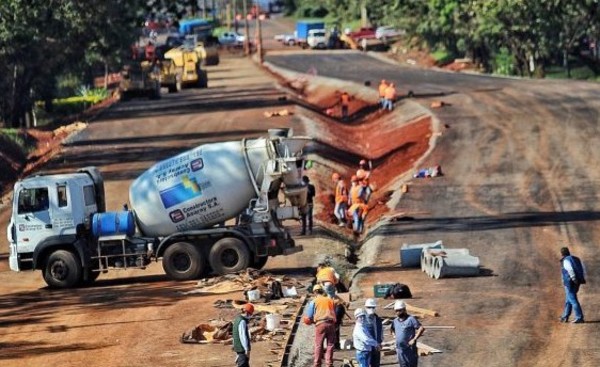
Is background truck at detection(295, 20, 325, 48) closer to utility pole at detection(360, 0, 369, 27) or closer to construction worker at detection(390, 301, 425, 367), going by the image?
utility pole at detection(360, 0, 369, 27)

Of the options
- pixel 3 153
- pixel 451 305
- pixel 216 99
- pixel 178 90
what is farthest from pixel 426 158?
pixel 178 90

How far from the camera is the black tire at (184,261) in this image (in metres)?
35.3

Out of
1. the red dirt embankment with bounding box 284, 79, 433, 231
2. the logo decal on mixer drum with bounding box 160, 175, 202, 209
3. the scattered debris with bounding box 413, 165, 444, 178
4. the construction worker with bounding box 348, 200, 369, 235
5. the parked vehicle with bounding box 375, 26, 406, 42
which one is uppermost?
the parked vehicle with bounding box 375, 26, 406, 42

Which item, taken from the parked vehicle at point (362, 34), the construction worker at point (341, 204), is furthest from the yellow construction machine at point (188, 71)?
the construction worker at point (341, 204)

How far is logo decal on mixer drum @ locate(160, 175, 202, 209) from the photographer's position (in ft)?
116

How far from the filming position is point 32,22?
7394 cm

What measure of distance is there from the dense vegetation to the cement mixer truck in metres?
57.8

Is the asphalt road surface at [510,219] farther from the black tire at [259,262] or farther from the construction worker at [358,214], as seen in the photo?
the black tire at [259,262]

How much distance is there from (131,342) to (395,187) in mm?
23890

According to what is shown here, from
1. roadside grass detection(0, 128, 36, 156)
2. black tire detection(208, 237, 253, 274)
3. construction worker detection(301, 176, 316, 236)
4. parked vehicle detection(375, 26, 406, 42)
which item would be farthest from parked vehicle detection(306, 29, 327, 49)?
black tire detection(208, 237, 253, 274)

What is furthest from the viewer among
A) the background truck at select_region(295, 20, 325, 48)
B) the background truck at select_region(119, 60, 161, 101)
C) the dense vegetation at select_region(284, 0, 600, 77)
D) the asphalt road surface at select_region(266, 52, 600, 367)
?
the background truck at select_region(295, 20, 325, 48)

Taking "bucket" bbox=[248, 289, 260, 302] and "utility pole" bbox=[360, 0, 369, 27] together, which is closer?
"bucket" bbox=[248, 289, 260, 302]

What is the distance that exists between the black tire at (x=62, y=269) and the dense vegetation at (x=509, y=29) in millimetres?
59525

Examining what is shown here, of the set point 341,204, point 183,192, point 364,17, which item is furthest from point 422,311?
point 364,17
